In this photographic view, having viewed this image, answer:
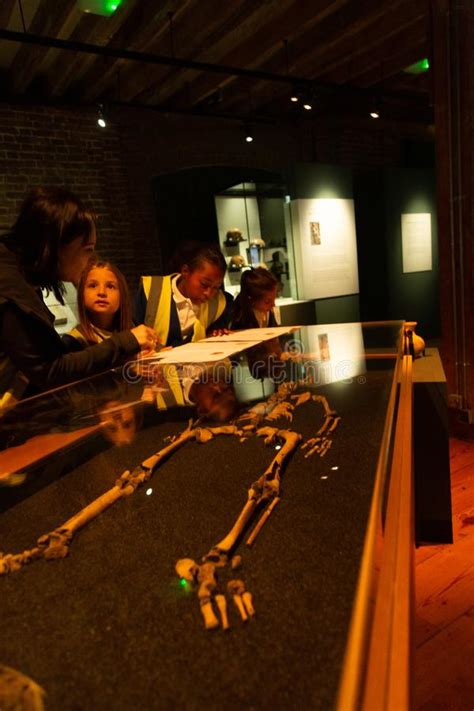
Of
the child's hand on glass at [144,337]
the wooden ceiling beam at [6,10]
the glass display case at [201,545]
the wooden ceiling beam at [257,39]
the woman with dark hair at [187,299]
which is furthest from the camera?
the wooden ceiling beam at [257,39]

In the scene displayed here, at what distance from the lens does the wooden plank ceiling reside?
15.1 feet

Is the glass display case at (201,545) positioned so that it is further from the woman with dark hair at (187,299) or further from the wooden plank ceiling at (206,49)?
the wooden plank ceiling at (206,49)

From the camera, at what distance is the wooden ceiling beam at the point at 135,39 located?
15.0 ft

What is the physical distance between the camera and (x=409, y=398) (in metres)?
1.58

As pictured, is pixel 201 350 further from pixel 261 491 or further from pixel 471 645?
pixel 471 645

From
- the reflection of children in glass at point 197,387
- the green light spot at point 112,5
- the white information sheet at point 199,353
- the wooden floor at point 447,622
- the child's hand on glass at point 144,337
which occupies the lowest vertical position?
the wooden floor at point 447,622

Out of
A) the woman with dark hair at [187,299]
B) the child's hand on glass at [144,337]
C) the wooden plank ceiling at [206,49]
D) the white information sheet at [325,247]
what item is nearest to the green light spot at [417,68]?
the wooden plank ceiling at [206,49]

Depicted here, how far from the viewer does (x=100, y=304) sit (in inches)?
84.9

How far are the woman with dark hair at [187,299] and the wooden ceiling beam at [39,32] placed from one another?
3.02 metres

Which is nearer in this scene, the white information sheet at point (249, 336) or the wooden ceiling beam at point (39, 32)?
the white information sheet at point (249, 336)

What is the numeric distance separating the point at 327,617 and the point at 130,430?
875 mm

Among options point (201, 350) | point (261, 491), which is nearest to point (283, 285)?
point (201, 350)

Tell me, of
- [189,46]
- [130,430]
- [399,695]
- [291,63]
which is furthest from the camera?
[291,63]

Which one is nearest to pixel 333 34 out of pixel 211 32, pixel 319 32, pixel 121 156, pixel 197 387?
pixel 319 32
